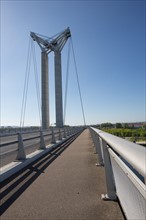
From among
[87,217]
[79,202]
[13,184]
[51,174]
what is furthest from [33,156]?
[87,217]

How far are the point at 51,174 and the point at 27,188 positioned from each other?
1.34m

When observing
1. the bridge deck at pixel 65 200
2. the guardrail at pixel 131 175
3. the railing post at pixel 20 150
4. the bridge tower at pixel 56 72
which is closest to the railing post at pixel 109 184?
the guardrail at pixel 131 175

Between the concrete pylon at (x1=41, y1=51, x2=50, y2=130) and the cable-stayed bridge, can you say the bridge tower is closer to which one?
the concrete pylon at (x1=41, y1=51, x2=50, y2=130)

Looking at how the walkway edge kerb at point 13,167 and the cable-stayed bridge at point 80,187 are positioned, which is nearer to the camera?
the cable-stayed bridge at point 80,187

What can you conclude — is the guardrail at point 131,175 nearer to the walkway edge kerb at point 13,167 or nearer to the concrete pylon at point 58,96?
the walkway edge kerb at point 13,167

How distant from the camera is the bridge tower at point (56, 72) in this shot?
4112 cm

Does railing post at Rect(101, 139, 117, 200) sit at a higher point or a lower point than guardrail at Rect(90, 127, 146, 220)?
lower

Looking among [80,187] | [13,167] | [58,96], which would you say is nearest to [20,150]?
[13,167]

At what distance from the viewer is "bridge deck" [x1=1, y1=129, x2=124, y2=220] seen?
351 cm

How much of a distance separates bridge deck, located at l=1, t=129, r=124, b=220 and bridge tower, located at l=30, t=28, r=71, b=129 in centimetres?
3500

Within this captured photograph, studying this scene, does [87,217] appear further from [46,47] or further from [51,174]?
[46,47]

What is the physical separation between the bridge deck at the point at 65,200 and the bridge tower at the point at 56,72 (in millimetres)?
34998

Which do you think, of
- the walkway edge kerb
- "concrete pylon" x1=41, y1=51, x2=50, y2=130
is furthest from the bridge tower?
the walkway edge kerb

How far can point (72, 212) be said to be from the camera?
11.8 ft
